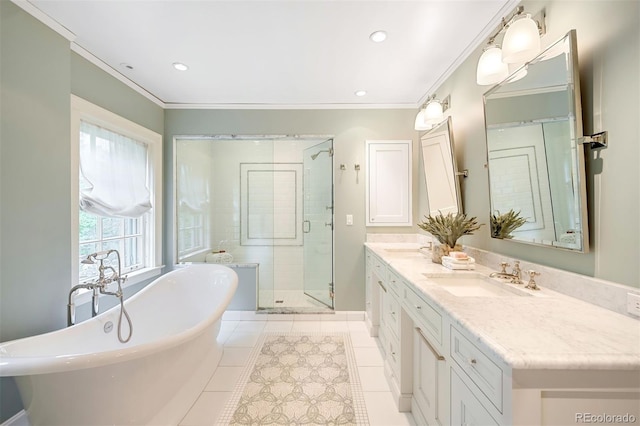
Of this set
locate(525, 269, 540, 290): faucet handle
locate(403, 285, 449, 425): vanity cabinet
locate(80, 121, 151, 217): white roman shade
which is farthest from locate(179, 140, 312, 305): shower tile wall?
locate(525, 269, 540, 290): faucet handle

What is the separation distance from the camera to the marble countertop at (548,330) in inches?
25.4

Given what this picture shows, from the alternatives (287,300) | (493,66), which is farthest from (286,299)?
(493,66)

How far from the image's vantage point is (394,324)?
182cm

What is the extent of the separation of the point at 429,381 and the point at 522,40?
1791mm

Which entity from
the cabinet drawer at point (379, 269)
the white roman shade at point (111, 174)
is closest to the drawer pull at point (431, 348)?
the cabinet drawer at point (379, 269)

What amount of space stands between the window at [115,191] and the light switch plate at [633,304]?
3.17 m

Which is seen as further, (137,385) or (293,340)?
(293,340)

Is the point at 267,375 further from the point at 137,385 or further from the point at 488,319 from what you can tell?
the point at 488,319

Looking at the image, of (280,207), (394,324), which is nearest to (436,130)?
(394,324)

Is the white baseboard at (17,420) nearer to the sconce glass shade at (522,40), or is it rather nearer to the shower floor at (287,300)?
the shower floor at (287,300)

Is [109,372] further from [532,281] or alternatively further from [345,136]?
[345,136]

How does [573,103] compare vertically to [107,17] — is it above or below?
below

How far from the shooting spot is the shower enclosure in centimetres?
318

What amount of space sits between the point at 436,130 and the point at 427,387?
209 centimetres
